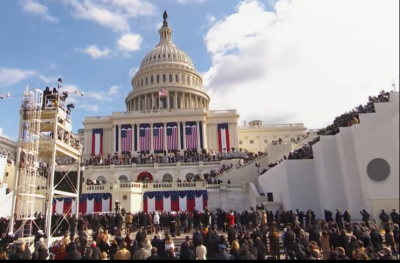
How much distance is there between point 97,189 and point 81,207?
8.80ft

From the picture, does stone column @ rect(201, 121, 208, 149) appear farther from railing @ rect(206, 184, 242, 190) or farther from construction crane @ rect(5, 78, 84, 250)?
construction crane @ rect(5, 78, 84, 250)

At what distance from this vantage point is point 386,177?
8312 mm

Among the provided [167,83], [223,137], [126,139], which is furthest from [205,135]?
[167,83]

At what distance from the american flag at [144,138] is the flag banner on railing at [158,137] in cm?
132

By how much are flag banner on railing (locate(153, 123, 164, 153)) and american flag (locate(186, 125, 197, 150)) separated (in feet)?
17.8

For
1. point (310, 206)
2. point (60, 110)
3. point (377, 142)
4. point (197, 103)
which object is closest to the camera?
point (377, 142)

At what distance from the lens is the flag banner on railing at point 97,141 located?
72.6 meters

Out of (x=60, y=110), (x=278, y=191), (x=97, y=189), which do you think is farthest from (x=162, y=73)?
(x=60, y=110)

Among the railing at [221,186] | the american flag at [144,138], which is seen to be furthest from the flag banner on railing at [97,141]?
the railing at [221,186]

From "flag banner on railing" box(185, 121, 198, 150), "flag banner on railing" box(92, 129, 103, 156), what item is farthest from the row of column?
"flag banner on railing" box(185, 121, 198, 150)

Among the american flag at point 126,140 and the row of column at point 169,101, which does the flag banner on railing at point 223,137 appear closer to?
the american flag at point 126,140

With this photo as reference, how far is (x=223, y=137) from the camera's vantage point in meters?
74.2

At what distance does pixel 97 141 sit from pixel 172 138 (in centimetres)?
1698

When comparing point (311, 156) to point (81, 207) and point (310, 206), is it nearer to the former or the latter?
point (310, 206)
